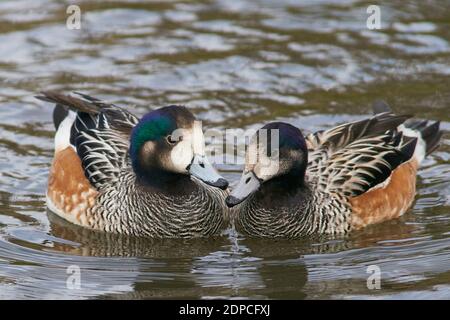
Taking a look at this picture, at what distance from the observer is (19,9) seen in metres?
15.7

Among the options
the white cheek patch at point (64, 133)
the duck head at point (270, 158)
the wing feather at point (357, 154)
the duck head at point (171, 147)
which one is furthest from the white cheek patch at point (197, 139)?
the white cheek patch at point (64, 133)

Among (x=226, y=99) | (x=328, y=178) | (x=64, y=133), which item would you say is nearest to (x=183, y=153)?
(x=328, y=178)

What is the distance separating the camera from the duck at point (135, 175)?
932 centimetres

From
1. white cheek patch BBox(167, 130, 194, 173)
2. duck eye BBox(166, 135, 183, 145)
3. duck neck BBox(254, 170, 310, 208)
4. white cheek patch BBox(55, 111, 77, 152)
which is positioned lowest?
duck neck BBox(254, 170, 310, 208)

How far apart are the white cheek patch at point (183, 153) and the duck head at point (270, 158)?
46 centimetres

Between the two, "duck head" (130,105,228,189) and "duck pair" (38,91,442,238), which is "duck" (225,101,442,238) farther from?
"duck head" (130,105,228,189)

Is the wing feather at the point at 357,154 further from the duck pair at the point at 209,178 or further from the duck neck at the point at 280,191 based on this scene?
the duck neck at the point at 280,191

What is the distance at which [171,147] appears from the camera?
937 cm

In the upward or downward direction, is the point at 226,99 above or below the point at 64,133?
above

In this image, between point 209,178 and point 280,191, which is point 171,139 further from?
point 280,191

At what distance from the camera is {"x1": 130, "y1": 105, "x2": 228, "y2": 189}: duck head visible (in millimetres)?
9188

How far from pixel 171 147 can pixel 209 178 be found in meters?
0.51

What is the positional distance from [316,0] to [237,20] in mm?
1420

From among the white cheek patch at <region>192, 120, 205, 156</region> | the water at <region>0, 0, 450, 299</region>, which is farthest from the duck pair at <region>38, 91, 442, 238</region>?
the water at <region>0, 0, 450, 299</region>
